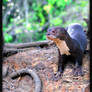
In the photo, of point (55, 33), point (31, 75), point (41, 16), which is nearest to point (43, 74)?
point (31, 75)

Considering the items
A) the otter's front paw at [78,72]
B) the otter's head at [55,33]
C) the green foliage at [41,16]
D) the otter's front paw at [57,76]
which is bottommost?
the otter's front paw at [57,76]

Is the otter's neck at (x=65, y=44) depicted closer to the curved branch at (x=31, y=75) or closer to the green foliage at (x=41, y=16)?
the curved branch at (x=31, y=75)

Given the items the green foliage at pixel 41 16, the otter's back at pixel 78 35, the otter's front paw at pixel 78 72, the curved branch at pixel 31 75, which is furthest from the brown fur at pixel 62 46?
the green foliage at pixel 41 16

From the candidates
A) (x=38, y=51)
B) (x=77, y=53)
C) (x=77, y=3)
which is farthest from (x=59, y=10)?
(x=77, y=53)

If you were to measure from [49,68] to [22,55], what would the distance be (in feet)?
2.40

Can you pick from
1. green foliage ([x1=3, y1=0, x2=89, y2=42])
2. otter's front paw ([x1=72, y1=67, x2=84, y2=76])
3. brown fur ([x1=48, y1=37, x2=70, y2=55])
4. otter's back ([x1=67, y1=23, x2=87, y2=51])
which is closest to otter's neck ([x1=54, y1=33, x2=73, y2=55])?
brown fur ([x1=48, y1=37, x2=70, y2=55])

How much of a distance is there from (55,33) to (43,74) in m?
0.82

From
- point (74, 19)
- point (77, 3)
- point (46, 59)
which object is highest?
point (77, 3)

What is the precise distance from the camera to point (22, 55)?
4.29m

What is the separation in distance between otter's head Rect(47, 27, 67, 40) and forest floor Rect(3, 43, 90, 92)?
27.3 inches

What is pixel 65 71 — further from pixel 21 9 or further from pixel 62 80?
pixel 21 9

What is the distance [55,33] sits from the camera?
329 centimetres

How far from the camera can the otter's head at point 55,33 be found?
321cm

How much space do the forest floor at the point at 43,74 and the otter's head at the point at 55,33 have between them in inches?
27.3
